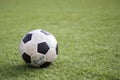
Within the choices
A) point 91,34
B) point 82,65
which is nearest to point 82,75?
point 82,65

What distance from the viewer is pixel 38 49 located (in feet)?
7.72

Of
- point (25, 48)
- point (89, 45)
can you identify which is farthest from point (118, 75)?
point (89, 45)

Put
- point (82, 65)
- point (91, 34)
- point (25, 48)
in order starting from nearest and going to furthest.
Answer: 1. point (25, 48)
2. point (82, 65)
3. point (91, 34)

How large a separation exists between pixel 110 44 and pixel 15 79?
1.78 meters

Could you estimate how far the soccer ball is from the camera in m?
2.35

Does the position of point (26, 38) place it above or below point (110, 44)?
above

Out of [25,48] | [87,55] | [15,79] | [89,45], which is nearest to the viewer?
[15,79]

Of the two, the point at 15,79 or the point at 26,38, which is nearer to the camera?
the point at 15,79

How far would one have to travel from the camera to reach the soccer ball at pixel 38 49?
2350 mm

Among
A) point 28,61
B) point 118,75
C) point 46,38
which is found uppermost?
point 46,38

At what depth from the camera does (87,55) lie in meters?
2.94

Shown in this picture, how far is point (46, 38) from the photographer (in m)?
2.43

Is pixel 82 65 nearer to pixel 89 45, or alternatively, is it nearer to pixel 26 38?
pixel 26 38

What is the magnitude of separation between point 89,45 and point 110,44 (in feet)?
1.06
